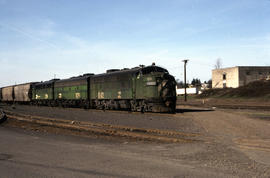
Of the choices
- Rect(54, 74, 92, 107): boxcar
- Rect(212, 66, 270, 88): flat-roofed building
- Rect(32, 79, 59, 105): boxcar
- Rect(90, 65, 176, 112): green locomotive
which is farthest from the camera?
Rect(212, 66, 270, 88): flat-roofed building

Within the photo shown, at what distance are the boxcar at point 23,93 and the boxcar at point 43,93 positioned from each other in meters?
1.72

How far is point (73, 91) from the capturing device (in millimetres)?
33938

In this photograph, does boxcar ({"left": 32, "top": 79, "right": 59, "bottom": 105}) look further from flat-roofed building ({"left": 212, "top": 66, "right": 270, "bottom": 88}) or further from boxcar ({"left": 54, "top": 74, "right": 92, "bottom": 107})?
flat-roofed building ({"left": 212, "top": 66, "right": 270, "bottom": 88})

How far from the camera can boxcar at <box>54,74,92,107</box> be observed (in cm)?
3133

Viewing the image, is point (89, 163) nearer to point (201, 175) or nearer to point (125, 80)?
point (201, 175)

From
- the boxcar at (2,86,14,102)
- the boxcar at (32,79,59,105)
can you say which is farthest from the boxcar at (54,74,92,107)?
the boxcar at (2,86,14,102)

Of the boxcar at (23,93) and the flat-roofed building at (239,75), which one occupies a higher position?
the flat-roofed building at (239,75)

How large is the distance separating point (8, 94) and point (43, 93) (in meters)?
20.8

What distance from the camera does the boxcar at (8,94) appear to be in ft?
184

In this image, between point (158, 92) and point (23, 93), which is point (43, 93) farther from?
point (158, 92)

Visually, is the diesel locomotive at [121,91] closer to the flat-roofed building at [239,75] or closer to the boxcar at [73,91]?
the boxcar at [73,91]

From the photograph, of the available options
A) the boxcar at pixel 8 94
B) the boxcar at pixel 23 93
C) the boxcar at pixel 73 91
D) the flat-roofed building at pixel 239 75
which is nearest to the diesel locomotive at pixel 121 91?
the boxcar at pixel 73 91

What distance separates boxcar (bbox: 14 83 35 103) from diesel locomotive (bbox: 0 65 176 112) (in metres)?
7.56

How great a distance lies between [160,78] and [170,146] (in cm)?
1257
